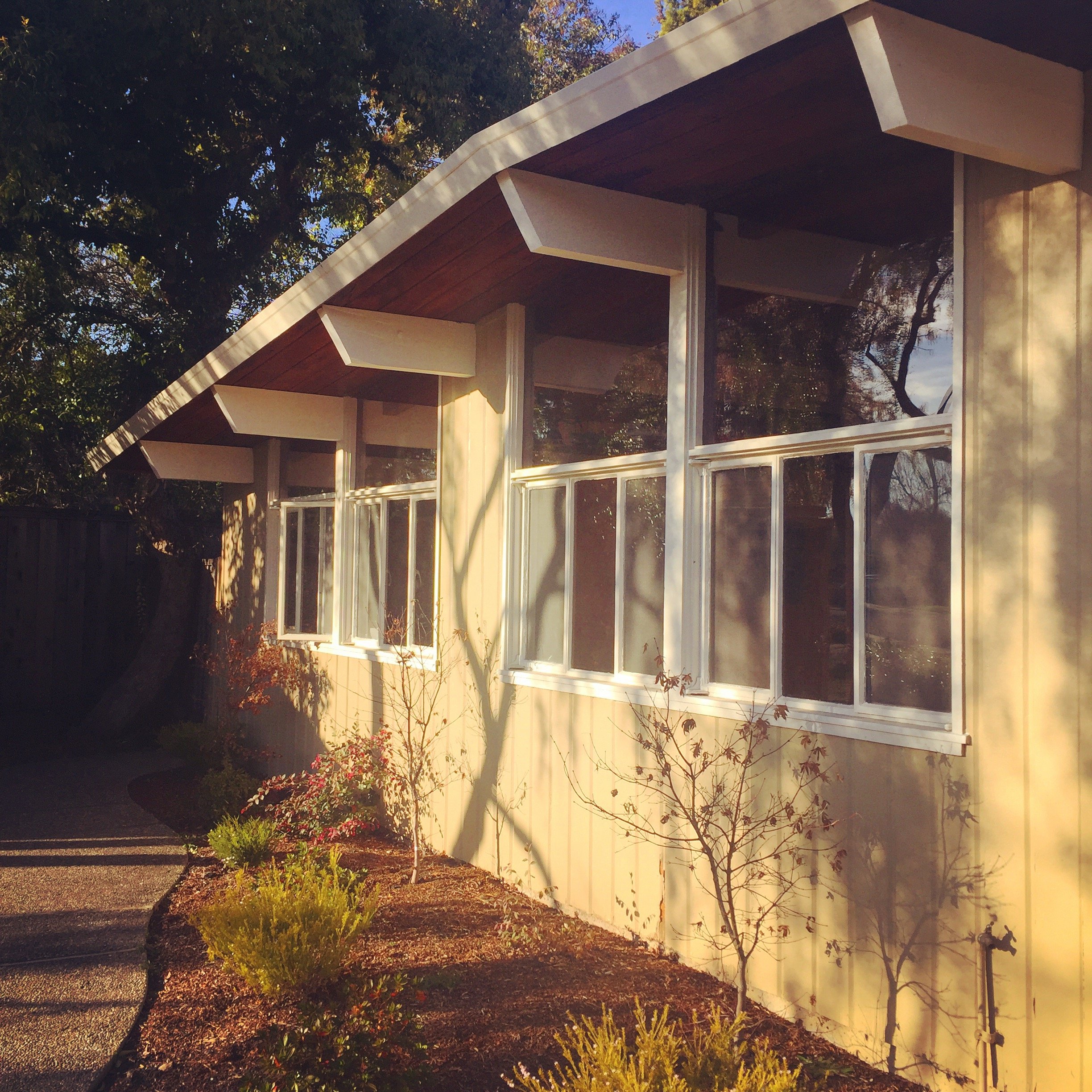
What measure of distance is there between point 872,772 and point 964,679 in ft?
1.64

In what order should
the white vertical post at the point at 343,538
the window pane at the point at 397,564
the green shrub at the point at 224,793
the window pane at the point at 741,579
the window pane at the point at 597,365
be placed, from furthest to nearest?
the white vertical post at the point at 343,538 < the green shrub at the point at 224,793 < the window pane at the point at 397,564 < the window pane at the point at 597,365 < the window pane at the point at 741,579

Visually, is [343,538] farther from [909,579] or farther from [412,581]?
[909,579]

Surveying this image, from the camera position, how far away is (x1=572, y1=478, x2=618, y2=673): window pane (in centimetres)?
507

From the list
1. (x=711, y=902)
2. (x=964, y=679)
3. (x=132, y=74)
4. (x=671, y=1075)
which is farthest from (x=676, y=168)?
(x=132, y=74)

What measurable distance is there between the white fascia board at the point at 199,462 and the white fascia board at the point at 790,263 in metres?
6.54

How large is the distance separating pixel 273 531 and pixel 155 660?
2.87 metres

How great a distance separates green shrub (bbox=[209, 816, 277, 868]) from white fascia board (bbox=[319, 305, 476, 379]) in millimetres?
2779

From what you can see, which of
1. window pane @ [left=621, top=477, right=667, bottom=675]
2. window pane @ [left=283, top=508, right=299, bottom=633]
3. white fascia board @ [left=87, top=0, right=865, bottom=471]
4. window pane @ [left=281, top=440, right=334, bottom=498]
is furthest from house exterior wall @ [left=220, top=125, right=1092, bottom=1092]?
window pane @ [left=283, top=508, right=299, bottom=633]

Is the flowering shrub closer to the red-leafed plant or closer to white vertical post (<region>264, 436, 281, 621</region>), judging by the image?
the red-leafed plant

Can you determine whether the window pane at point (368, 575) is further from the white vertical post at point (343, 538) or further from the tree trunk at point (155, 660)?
the tree trunk at point (155, 660)

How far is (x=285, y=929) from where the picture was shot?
13.4 feet

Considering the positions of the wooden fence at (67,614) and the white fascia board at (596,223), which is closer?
the white fascia board at (596,223)

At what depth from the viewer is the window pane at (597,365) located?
190 inches

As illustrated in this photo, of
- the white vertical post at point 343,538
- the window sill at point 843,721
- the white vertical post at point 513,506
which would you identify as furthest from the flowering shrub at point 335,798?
the window sill at point 843,721
